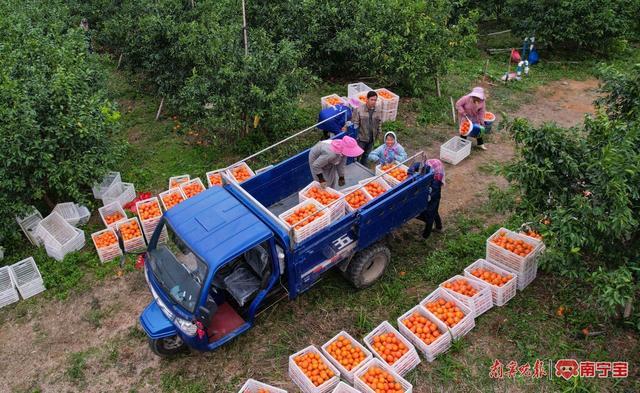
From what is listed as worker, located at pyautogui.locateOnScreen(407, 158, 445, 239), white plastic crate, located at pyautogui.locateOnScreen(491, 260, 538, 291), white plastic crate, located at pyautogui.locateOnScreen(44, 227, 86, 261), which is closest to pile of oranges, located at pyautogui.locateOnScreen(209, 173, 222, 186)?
white plastic crate, located at pyautogui.locateOnScreen(44, 227, 86, 261)

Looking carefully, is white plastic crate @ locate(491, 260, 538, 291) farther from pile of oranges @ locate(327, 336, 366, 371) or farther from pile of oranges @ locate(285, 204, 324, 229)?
pile of oranges @ locate(285, 204, 324, 229)

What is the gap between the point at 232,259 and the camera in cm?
609

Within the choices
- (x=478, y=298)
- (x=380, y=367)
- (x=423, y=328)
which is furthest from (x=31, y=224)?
(x=478, y=298)

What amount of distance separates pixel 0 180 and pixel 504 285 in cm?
799

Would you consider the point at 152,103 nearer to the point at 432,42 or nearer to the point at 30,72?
the point at 30,72

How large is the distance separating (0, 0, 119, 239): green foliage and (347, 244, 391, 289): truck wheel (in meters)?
4.81

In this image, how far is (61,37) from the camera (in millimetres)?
11062

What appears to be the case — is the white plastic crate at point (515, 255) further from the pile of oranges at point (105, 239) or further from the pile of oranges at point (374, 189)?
the pile of oranges at point (105, 239)

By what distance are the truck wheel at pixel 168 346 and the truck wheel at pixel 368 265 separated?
2627mm

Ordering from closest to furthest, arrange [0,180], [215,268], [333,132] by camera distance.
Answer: [215,268] → [0,180] → [333,132]

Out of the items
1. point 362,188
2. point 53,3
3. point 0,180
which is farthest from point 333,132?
point 53,3

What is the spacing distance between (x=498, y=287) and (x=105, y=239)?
6.46 m

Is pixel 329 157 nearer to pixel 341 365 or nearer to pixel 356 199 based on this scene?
pixel 356 199

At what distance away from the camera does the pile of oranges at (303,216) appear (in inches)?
264
